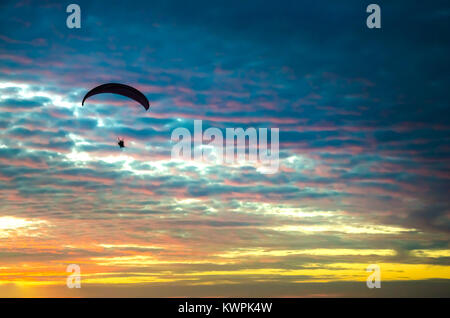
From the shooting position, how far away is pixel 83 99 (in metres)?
52.3
